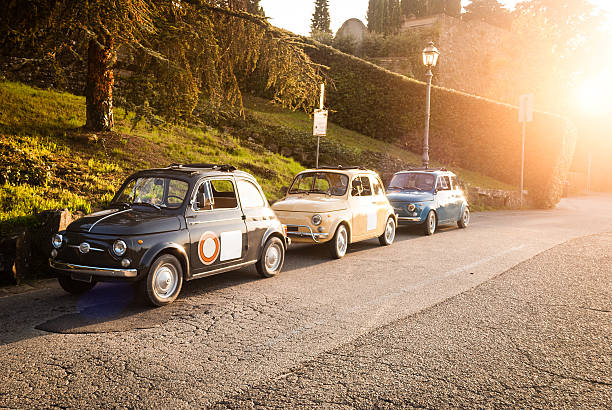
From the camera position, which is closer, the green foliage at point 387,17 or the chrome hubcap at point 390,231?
the chrome hubcap at point 390,231

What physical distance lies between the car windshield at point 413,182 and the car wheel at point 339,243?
5096mm

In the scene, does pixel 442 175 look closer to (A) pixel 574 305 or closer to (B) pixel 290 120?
(A) pixel 574 305

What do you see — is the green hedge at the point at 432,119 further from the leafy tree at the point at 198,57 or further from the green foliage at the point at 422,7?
the green foliage at the point at 422,7

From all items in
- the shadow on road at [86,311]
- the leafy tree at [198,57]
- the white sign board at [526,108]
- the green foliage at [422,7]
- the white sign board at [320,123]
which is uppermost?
the green foliage at [422,7]

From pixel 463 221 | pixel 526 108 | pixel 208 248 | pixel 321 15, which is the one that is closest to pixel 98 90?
pixel 208 248

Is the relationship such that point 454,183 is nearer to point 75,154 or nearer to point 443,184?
point 443,184

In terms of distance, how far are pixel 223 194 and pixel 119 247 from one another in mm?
1914

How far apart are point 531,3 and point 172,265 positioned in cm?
5476

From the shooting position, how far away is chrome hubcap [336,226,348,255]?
9.59 meters

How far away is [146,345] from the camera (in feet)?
15.4

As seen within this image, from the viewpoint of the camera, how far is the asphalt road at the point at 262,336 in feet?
12.3

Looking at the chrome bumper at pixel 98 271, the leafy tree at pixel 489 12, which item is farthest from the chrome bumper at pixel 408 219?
the leafy tree at pixel 489 12

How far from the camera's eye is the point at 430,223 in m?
13.6

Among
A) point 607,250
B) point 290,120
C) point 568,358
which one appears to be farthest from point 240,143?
point 568,358
